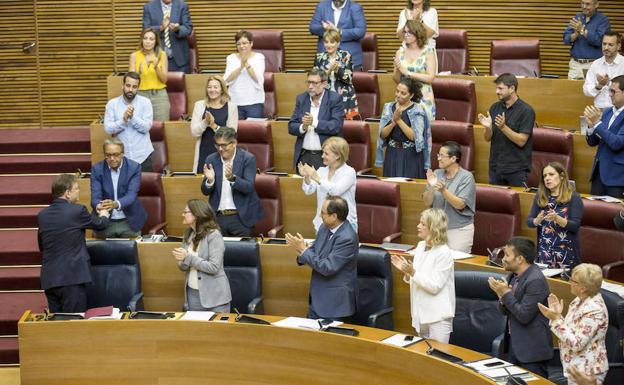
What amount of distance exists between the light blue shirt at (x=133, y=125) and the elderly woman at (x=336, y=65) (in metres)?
1.31

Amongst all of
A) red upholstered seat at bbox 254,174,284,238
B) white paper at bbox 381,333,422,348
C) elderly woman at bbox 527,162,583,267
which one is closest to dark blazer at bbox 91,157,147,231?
red upholstered seat at bbox 254,174,284,238

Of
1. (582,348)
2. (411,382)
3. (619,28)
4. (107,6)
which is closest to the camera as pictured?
(582,348)

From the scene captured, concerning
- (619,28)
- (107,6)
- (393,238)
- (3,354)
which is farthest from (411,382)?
(107,6)

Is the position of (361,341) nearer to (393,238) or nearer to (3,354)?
(393,238)

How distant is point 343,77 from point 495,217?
1.94m

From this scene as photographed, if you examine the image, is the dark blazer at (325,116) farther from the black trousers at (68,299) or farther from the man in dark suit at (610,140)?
the black trousers at (68,299)

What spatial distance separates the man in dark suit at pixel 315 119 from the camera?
7.38m

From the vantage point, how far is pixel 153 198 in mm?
7531

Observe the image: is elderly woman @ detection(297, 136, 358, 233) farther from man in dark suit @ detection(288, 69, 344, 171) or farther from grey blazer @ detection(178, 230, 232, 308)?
man in dark suit @ detection(288, 69, 344, 171)

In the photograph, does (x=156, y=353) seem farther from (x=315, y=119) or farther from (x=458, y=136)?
(x=458, y=136)

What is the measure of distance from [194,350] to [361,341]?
96cm

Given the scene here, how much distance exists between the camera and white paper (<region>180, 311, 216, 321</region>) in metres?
5.96

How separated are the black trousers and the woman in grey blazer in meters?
0.65

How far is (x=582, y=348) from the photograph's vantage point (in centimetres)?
493
